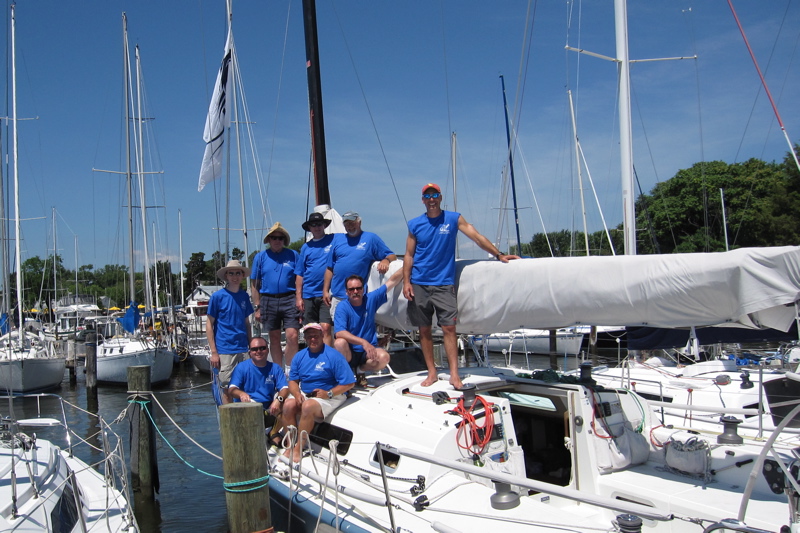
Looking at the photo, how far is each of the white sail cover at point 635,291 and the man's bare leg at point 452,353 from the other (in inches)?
5.8

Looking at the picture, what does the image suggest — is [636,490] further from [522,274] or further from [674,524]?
[522,274]

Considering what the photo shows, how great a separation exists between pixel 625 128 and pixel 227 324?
645 cm

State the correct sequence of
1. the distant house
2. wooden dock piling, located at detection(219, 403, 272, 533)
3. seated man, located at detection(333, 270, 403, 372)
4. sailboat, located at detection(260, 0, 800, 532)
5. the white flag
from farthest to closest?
the distant house → the white flag → seated man, located at detection(333, 270, 403, 372) → wooden dock piling, located at detection(219, 403, 272, 533) → sailboat, located at detection(260, 0, 800, 532)

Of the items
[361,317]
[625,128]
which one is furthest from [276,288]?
[625,128]

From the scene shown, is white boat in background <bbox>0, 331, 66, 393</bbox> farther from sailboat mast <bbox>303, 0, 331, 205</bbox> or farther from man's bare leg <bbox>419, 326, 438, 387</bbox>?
man's bare leg <bbox>419, 326, 438, 387</bbox>

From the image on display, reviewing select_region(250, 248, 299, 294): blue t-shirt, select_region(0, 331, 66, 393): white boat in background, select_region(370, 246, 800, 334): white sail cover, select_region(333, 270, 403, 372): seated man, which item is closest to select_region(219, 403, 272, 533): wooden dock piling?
select_region(333, 270, 403, 372): seated man

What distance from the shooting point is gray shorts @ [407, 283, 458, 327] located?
5871 millimetres

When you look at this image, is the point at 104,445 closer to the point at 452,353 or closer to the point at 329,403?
the point at 329,403

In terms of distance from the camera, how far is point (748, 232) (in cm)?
3834

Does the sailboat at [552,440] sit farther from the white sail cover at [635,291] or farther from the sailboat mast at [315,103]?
the sailboat mast at [315,103]

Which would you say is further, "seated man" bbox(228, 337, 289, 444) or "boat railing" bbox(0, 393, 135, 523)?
"seated man" bbox(228, 337, 289, 444)

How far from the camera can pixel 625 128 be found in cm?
938

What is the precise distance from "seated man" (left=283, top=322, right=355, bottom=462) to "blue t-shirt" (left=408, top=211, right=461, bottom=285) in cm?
111

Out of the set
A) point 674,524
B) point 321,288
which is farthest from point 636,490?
point 321,288
